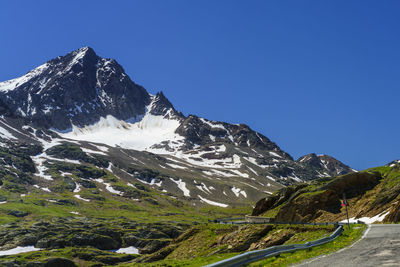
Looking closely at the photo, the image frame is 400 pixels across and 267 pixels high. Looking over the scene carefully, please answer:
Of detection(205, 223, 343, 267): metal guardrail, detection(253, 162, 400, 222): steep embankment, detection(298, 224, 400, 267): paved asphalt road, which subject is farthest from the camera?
detection(253, 162, 400, 222): steep embankment

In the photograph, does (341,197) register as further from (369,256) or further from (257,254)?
(257,254)

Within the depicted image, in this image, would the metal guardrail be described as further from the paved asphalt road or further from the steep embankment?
the steep embankment

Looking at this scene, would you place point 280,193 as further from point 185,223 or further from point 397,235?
point 185,223

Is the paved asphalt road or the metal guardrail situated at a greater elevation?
the metal guardrail

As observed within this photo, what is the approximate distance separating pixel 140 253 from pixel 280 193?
239 feet

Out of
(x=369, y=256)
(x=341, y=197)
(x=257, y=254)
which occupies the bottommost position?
(x=369, y=256)

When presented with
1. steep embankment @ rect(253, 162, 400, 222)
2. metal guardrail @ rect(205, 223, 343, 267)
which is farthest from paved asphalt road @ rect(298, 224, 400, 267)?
steep embankment @ rect(253, 162, 400, 222)

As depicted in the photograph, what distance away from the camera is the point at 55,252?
10994 centimetres

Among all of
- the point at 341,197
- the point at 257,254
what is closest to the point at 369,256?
the point at 257,254

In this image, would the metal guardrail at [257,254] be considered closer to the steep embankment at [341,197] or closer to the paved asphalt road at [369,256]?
the paved asphalt road at [369,256]

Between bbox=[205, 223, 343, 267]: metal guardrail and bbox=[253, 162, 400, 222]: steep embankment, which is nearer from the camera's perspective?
bbox=[205, 223, 343, 267]: metal guardrail

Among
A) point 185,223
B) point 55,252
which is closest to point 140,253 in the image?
point 55,252

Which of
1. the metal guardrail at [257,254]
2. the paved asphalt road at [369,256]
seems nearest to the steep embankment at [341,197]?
the metal guardrail at [257,254]

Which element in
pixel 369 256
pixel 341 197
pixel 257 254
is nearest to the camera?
pixel 369 256
